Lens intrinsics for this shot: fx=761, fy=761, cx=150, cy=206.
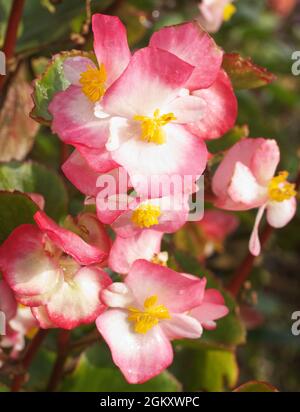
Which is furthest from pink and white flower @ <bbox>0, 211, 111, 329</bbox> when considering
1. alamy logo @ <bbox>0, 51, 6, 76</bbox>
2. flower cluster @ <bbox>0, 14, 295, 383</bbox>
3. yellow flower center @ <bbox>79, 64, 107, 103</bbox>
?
alamy logo @ <bbox>0, 51, 6, 76</bbox>

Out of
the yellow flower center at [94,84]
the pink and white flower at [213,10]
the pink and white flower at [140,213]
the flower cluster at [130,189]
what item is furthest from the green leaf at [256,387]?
the pink and white flower at [213,10]

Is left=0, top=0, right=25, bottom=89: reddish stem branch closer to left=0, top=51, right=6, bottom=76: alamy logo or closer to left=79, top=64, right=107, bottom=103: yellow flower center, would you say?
left=0, top=51, right=6, bottom=76: alamy logo

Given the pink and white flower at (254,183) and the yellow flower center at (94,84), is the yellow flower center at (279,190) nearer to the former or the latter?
the pink and white flower at (254,183)

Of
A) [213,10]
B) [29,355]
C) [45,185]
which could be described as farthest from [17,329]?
[213,10]
